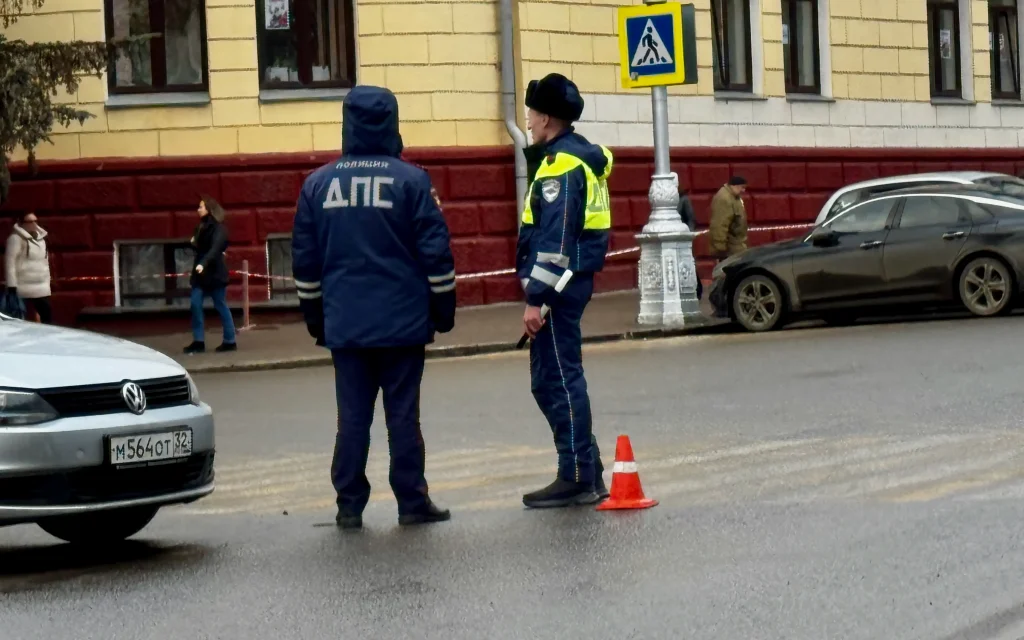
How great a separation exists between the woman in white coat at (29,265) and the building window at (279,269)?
2.85m

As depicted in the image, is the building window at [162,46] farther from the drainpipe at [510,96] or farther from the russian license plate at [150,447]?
the russian license plate at [150,447]

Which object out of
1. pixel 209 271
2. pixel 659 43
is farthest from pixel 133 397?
pixel 659 43

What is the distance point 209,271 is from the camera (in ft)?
73.9

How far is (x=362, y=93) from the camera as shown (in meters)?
8.90

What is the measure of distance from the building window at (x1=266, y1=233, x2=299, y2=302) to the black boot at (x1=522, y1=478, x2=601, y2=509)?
16.5 m

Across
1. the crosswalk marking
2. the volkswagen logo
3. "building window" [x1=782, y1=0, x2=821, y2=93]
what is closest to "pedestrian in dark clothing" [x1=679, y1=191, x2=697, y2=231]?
"building window" [x1=782, y1=0, x2=821, y2=93]

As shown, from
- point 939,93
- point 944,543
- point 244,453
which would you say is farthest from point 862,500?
point 939,93

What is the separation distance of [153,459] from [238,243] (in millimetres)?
17144

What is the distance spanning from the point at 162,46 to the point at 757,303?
8.58 metres

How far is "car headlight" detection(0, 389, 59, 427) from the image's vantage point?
810 centimetres

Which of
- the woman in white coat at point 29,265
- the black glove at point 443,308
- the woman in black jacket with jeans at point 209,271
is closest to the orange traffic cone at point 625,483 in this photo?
the black glove at point 443,308

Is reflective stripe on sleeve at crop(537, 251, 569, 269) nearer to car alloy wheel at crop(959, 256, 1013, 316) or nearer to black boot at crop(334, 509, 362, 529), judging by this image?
black boot at crop(334, 509, 362, 529)

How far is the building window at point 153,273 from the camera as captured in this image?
84.2ft

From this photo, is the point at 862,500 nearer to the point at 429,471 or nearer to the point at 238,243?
the point at 429,471
